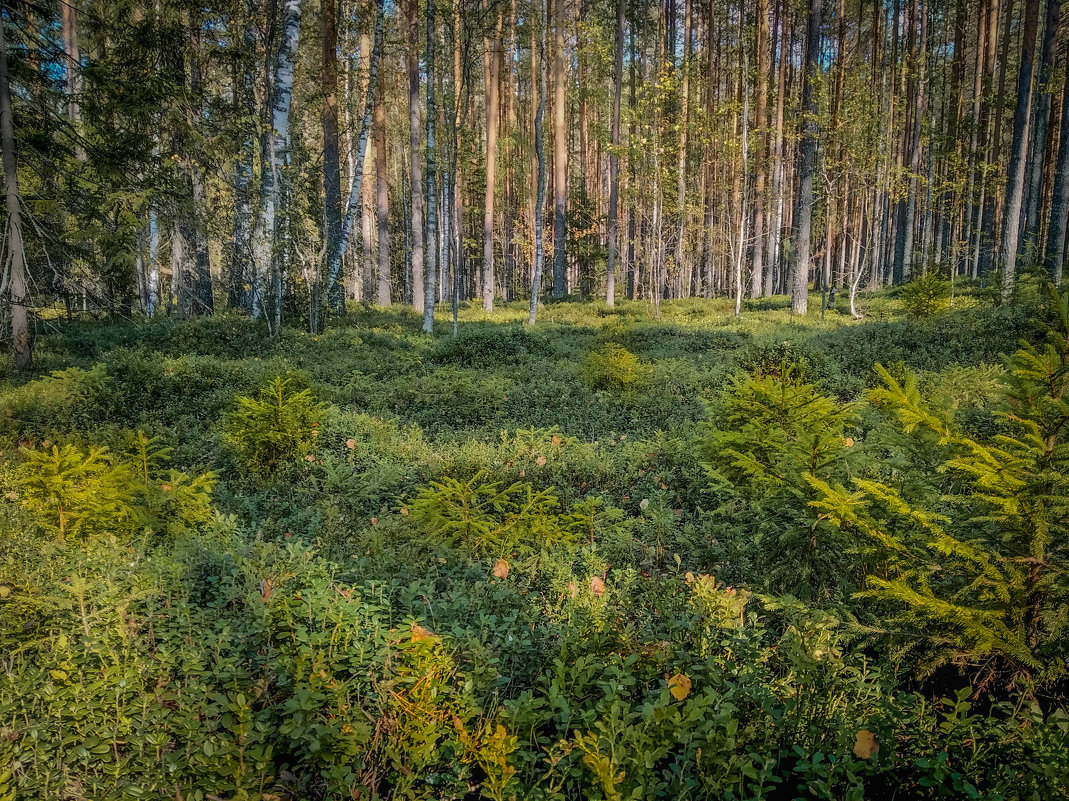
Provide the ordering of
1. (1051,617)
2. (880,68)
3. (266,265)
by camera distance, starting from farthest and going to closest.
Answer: (880,68)
(266,265)
(1051,617)

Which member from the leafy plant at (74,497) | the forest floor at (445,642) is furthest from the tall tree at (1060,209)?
the leafy plant at (74,497)

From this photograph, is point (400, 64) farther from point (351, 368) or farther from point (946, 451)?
point (946, 451)

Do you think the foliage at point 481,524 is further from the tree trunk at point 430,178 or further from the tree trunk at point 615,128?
the tree trunk at point 615,128

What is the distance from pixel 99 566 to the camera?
10.0 ft

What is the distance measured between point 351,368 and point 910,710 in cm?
987

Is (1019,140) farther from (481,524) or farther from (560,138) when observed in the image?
(481,524)

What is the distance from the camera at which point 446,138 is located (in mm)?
24094

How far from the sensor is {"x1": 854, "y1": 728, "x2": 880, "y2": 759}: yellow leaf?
2.01 m

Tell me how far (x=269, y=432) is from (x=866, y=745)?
18.8 ft

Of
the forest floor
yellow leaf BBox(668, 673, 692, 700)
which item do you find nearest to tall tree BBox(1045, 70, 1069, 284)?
the forest floor

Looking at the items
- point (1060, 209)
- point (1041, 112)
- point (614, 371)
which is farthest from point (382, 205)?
point (1041, 112)

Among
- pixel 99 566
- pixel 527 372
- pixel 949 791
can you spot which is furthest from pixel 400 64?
pixel 949 791

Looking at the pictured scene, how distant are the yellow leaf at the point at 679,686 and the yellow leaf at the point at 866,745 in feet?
1.98

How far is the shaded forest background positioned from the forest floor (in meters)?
7.04
